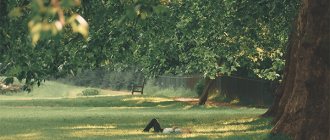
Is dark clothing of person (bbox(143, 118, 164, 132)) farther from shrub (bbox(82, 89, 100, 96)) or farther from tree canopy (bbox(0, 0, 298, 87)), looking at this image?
shrub (bbox(82, 89, 100, 96))

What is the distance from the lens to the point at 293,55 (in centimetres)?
2322

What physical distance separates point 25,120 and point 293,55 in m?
13.7

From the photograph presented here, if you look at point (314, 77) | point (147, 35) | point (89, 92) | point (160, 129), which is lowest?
point (160, 129)

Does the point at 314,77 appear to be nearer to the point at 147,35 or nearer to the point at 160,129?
the point at 147,35

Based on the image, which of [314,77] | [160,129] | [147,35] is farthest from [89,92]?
[314,77]

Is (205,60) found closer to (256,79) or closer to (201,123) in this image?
(201,123)

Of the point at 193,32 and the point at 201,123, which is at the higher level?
the point at 193,32

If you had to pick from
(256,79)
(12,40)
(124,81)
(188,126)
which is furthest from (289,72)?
(124,81)

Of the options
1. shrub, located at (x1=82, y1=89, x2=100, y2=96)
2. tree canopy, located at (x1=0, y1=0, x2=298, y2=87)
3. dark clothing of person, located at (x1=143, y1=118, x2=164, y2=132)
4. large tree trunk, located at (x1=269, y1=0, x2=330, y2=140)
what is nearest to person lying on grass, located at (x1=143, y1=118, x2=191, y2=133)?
dark clothing of person, located at (x1=143, y1=118, x2=164, y2=132)

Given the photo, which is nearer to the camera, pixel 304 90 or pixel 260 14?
pixel 304 90

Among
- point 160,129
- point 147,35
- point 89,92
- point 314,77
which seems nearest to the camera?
point 314,77

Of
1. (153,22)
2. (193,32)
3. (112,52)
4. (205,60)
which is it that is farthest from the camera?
(205,60)

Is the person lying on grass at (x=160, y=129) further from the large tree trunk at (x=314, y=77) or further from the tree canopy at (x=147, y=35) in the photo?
the large tree trunk at (x=314, y=77)

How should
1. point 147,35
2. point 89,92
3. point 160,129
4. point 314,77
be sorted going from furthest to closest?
point 89,92
point 160,129
point 147,35
point 314,77
